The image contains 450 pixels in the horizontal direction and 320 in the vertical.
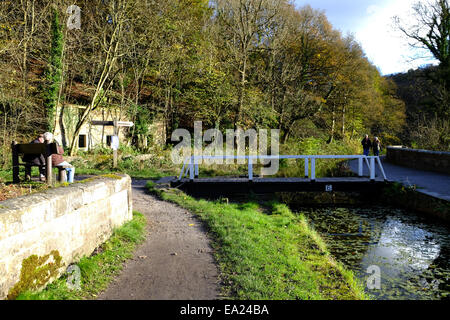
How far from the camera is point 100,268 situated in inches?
193

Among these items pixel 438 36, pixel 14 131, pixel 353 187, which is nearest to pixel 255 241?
pixel 353 187

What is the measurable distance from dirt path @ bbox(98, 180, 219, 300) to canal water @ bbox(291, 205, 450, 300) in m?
2.54

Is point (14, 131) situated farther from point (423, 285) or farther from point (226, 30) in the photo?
point (423, 285)

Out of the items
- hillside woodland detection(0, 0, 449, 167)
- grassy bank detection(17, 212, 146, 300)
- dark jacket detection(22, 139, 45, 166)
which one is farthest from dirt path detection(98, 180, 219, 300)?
hillside woodland detection(0, 0, 449, 167)

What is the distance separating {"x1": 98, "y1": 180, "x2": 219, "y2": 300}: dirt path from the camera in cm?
429

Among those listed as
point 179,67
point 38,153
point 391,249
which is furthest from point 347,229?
point 179,67

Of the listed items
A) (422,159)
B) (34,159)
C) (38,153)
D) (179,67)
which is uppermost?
(179,67)

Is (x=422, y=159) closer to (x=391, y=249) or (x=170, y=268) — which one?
(x=391, y=249)

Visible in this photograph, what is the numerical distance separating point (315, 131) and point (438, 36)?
10656mm

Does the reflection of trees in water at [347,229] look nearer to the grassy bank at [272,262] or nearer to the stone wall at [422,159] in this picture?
the grassy bank at [272,262]

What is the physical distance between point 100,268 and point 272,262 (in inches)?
95.0

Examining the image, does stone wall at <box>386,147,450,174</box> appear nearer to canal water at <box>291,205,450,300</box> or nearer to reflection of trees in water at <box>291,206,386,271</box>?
canal water at <box>291,205,450,300</box>
